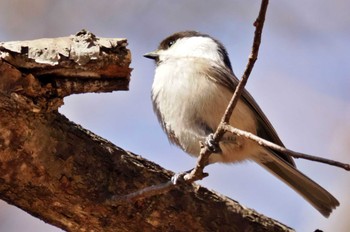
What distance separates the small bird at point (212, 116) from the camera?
211 cm

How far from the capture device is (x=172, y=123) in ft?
7.20

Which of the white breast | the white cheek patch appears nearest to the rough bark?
the white breast

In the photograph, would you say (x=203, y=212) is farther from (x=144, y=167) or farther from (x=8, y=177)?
(x=8, y=177)

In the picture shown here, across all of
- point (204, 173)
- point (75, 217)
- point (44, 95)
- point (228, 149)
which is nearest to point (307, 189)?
point (228, 149)

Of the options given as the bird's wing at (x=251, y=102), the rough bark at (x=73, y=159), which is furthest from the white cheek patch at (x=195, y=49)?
the rough bark at (x=73, y=159)

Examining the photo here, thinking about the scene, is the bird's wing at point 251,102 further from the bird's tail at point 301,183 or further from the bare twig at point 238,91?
the bare twig at point 238,91

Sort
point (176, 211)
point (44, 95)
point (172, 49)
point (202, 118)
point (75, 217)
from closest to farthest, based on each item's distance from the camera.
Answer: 1. point (44, 95)
2. point (75, 217)
3. point (176, 211)
4. point (202, 118)
5. point (172, 49)

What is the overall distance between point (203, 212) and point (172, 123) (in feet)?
1.76

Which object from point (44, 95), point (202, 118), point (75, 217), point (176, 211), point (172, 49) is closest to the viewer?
point (44, 95)

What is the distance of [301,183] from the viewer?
2182 mm

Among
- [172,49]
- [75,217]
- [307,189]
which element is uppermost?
[172,49]

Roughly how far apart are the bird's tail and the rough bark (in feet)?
1.54

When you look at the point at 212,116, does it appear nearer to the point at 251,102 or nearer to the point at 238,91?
the point at 251,102

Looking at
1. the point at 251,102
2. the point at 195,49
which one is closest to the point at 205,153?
the point at 251,102
